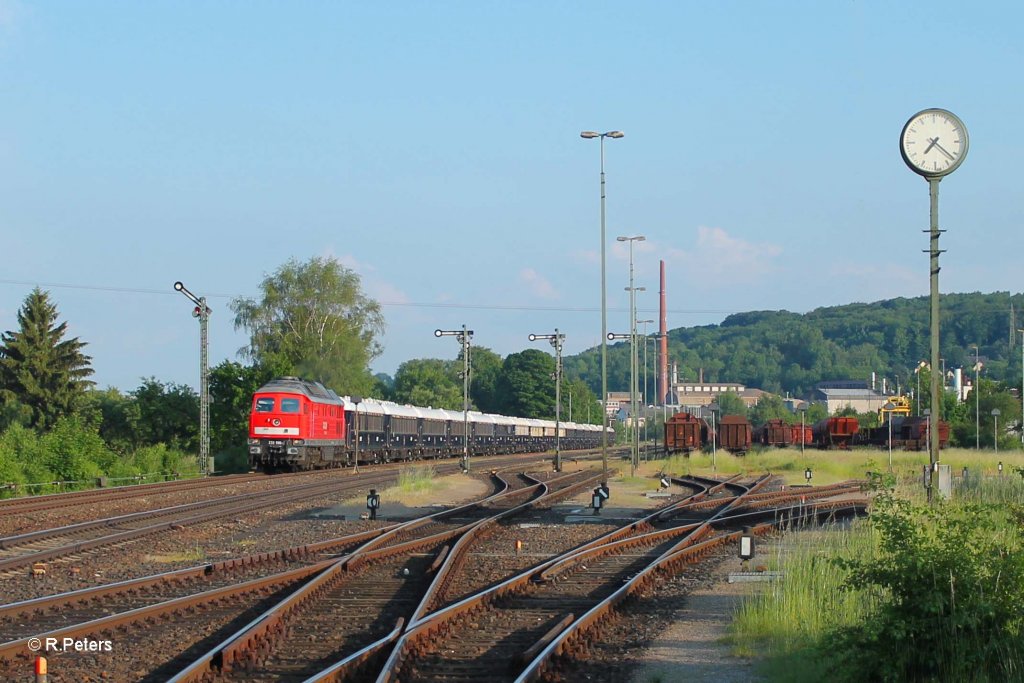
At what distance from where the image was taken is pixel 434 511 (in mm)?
26172

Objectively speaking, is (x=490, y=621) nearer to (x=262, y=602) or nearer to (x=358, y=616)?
(x=358, y=616)

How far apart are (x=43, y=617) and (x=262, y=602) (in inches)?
87.2

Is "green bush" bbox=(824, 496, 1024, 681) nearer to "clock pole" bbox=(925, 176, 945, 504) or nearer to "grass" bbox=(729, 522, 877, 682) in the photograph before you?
"grass" bbox=(729, 522, 877, 682)

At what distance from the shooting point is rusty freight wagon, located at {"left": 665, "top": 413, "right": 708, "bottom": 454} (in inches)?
2731

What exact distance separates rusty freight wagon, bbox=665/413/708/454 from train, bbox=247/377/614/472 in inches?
469

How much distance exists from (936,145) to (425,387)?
131334 mm

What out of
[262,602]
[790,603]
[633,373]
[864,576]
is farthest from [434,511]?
[633,373]

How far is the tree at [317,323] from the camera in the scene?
7862 cm

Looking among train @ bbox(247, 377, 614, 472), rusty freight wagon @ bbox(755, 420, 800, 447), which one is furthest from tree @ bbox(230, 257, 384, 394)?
rusty freight wagon @ bbox(755, 420, 800, 447)

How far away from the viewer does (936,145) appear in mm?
19188

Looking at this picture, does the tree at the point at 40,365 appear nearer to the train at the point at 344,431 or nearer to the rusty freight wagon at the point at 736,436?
the train at the point at 344,431

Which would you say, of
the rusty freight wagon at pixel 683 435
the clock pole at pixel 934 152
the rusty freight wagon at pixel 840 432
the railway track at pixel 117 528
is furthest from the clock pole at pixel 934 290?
the rusty freight wagon at pixel 840 432

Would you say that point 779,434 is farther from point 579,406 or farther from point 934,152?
point 579,406

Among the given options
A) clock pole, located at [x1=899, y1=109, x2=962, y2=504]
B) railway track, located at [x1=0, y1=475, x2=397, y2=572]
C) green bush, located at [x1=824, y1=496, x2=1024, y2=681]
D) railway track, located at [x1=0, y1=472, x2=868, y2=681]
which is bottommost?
railway track, located at [x1=0, y1=475, x2=397, y2=572]
